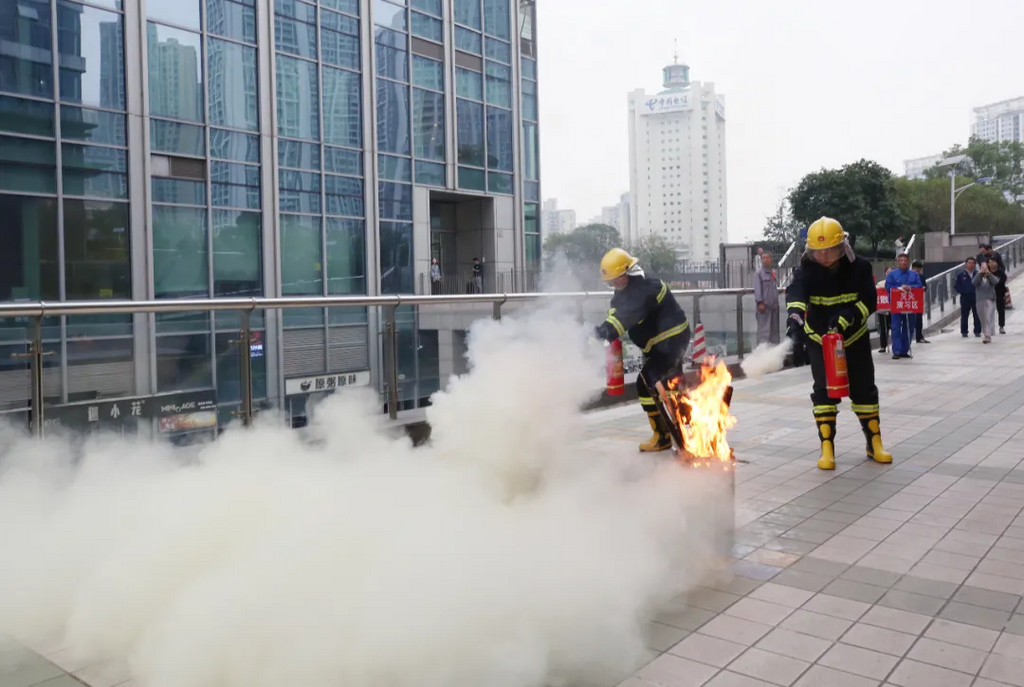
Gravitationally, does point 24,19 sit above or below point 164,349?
above

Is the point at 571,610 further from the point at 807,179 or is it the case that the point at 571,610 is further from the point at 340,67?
the point at 807,179

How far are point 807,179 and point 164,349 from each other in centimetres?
4617

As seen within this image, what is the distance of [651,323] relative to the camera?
624 centimetres

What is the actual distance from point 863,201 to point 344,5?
30.7 metres

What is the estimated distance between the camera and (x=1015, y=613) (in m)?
3.64

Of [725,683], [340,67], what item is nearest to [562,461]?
[725,683]

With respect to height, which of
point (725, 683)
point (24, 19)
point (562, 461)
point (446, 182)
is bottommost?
point (725, 683)

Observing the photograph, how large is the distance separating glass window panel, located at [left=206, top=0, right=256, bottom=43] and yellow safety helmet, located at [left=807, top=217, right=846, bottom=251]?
1967cm

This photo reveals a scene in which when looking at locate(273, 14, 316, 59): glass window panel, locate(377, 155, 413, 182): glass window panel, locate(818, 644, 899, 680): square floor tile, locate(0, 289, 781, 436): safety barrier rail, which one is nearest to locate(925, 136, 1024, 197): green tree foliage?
locate(377, 155, 413, 182): glass window panel

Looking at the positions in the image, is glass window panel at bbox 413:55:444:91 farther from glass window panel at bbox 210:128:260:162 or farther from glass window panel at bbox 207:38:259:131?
glass window panel at bbox 210:128:260:162

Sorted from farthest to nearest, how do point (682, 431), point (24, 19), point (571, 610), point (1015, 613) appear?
point (24, 19) → point (682, 431) → point (1015, 613) → point (571, 610)

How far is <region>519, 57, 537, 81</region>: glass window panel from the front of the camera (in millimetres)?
31094

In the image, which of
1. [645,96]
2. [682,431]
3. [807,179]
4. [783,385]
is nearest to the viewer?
[682,431]

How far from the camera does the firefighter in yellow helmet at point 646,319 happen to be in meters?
6.03
